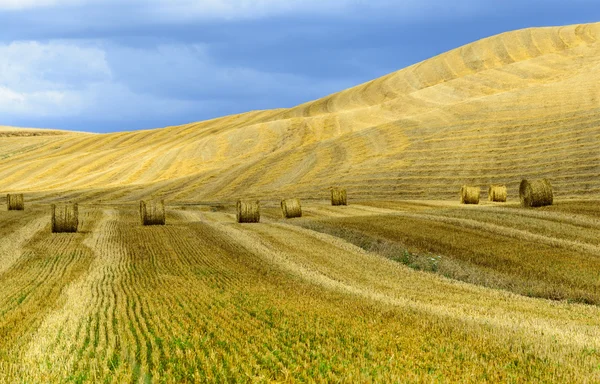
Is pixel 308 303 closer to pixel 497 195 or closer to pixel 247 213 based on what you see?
pixel 247 213

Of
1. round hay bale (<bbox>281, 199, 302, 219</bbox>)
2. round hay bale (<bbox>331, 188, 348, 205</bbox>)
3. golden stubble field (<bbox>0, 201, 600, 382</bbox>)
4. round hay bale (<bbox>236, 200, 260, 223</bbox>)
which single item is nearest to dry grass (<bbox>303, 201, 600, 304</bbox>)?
golden stubble field (<bbox>0, 201, 600, 382</bbox>)

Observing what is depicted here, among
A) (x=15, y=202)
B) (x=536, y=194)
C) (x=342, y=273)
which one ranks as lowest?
(x=342, y=273)

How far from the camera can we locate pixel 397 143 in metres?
62.8

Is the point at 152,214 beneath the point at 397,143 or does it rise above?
beneath

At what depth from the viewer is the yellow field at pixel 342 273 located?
9336 mm

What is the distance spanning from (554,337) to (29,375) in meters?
7.97

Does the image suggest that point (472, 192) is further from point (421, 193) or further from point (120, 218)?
point (120, 218)

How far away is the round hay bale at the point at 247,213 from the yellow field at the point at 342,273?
1.32 meters

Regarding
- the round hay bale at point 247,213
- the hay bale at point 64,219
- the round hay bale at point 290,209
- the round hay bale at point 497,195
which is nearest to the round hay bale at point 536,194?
the round hay bale at point 497,195

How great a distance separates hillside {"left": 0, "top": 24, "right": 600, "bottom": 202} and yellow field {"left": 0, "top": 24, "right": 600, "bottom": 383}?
36cm

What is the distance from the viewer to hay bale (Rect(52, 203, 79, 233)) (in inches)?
1138

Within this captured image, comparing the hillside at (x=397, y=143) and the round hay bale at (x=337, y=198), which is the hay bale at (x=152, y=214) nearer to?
the round hay bale at (x=337, y=198)

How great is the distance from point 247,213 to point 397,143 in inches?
1280

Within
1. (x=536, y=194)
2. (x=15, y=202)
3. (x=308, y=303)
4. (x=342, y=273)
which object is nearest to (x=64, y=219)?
(x=15, y=202)
